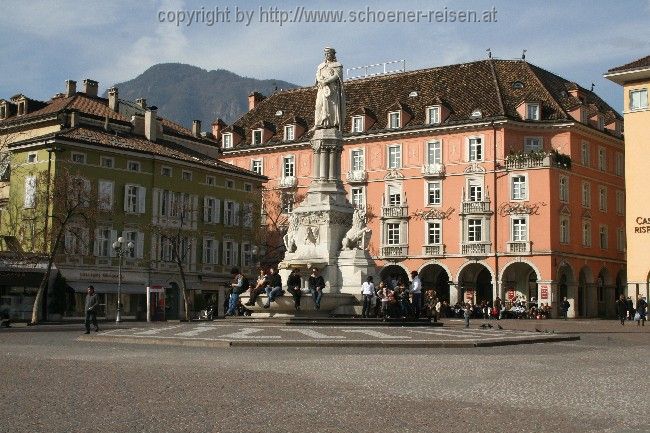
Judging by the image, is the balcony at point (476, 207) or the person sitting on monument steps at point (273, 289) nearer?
the person sitting on monument steps at point (273, 289)

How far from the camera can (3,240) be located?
58094 millimetres

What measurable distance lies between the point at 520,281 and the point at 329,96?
125 ft

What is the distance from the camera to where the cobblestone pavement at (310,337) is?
20438 mm

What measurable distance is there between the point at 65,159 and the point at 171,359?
4274 centimetres

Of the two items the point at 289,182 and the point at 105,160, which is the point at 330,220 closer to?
the point at 105,160

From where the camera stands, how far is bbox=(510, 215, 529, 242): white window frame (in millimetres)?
66062

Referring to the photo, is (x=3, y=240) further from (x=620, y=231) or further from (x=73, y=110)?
(x=620, y=231)

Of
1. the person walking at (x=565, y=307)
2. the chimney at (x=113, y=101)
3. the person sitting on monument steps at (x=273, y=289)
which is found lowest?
the person walking at (x=565, y=307)

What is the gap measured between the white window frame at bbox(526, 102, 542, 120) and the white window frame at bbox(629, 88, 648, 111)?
39.4 feet

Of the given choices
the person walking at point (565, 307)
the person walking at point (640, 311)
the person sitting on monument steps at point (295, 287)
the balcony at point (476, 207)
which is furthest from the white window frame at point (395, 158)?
the person sitting on monument steps at point (295, 287)

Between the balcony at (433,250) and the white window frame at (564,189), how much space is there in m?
9.60

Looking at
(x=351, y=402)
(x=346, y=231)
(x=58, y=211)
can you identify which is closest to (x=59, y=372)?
(x=351, y=402)

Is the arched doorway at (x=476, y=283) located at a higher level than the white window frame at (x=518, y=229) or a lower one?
lower

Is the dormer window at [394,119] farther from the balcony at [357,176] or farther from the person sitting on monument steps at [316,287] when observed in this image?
the person sitting on monument steps at [316,287]
